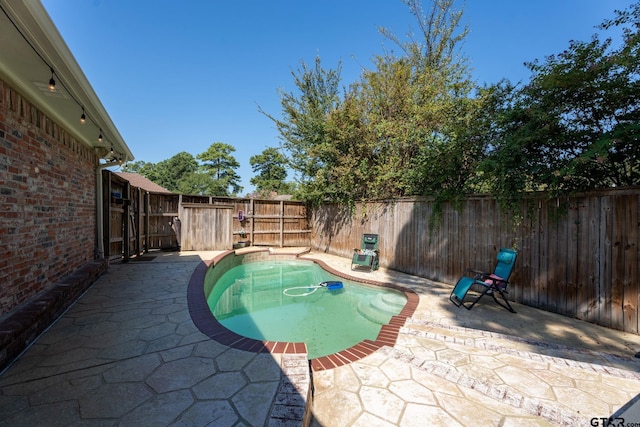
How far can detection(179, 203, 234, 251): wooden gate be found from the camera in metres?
8.74

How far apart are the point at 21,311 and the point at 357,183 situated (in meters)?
7.53

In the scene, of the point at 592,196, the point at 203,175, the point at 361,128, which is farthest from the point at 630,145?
the point at 203,175

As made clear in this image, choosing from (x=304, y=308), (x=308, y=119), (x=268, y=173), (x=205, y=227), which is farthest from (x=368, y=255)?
(x=268, y=173)

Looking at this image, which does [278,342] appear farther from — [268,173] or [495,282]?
[268,173]

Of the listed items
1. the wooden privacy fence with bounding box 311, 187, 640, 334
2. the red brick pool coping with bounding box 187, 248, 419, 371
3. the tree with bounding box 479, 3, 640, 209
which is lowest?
the red brick pool coping with bounding box 187, 248, 419, 371

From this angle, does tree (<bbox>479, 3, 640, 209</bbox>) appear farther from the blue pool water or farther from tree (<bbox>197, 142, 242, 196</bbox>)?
tree (<bbox>197, 142, 242, 196</bbox>)

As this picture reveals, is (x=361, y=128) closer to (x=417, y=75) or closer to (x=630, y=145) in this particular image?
(x=417, y=75)

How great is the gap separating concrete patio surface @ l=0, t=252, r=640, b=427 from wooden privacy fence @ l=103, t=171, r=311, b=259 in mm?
3519

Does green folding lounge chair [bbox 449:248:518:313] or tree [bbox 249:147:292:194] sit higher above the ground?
tree [bbox 249:147:292:194]

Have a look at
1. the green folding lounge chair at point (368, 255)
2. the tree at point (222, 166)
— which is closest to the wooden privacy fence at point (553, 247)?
the green folding lounge chair at point (368, 255)

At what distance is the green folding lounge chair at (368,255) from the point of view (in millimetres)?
6863

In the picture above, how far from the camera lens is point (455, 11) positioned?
9.25 meters

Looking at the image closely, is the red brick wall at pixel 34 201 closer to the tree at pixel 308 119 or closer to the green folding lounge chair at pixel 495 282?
the green folding lounge chair at pixel 495 282

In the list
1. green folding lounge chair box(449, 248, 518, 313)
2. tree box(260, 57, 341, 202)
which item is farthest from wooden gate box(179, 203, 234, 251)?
green folding lounge chair box(449, 248, 518, 313)
